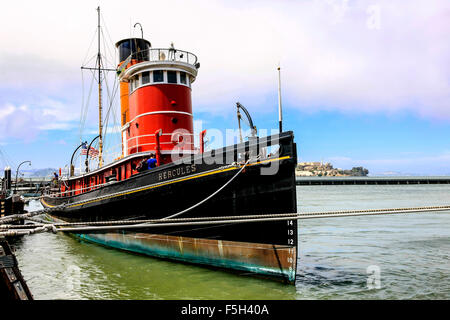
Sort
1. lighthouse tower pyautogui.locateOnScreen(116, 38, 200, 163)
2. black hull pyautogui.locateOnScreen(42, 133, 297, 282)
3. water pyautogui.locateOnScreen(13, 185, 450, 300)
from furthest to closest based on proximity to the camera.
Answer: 1. lighthouse tower pyautogui.locateOnScreen(116, 38, 200, 163)
2. black hull pyautogui.locateOnScreen(42, 133, 297, 282)
3. water pyautogui.locateOnScreen(13, 185, 450, 300)

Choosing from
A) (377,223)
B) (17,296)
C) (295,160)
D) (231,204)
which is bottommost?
(377,223)

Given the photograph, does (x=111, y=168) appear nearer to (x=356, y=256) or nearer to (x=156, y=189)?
(x=156, y=189)

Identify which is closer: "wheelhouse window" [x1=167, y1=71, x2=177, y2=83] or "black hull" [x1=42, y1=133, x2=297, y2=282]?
"black hull" [x1=42, y1=133, x2=297, y2=282]

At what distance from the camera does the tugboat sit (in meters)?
8.74

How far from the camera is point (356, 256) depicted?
12.9 metres

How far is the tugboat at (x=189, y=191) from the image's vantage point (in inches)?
344

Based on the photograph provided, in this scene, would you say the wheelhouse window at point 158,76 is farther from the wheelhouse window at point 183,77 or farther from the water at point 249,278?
the water at point 249,278

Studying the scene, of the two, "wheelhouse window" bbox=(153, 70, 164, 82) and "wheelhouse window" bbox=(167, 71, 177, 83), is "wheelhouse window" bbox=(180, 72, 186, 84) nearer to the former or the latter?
"wheelhouse window" bbox=(167, 71, 177, 83)

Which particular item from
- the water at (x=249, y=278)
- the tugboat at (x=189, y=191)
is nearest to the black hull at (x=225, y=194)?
the tugboat at (x=189, y=191)

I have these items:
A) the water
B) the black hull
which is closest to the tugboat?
the black hull

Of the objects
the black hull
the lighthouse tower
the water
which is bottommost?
the water

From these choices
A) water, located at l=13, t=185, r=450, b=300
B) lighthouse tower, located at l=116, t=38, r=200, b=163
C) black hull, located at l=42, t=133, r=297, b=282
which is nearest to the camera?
water, located at l=13, t=185, r=450, b=300
